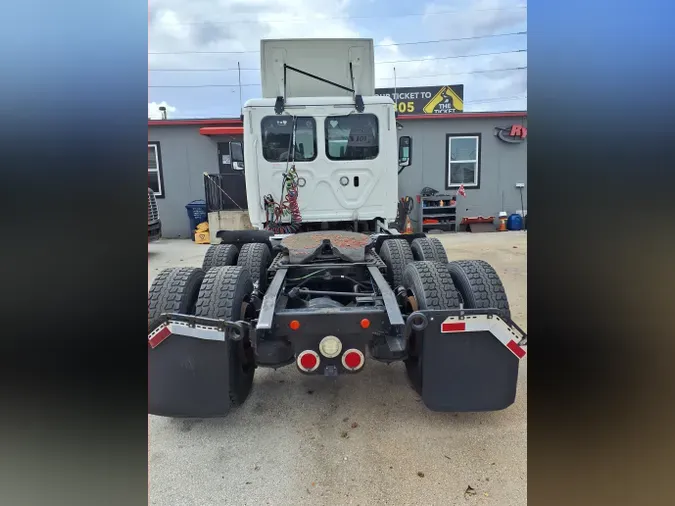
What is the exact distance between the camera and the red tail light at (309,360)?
2395 mm

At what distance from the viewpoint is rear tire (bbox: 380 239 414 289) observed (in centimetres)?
395

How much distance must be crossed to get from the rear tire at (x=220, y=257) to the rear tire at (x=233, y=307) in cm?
141

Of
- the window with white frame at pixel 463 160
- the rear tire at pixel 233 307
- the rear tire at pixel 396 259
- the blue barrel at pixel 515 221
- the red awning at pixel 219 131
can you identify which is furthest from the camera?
the blue barrel at pixel 515 221

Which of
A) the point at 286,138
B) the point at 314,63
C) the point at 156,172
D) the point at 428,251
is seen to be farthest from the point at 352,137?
the point at 156,172

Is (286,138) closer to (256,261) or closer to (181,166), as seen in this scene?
(256,261)

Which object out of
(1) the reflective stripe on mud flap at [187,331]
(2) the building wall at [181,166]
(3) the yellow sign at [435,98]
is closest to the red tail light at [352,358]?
(1) the reflective stripe on mud flap at [187,331]

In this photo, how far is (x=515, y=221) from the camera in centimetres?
1199

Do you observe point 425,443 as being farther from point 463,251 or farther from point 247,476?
point 463,251

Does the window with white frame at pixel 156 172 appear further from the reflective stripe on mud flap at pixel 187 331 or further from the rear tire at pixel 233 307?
the reflective stripe on mud flap at pixel 187 331

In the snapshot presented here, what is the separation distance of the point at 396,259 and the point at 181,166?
9.56m
